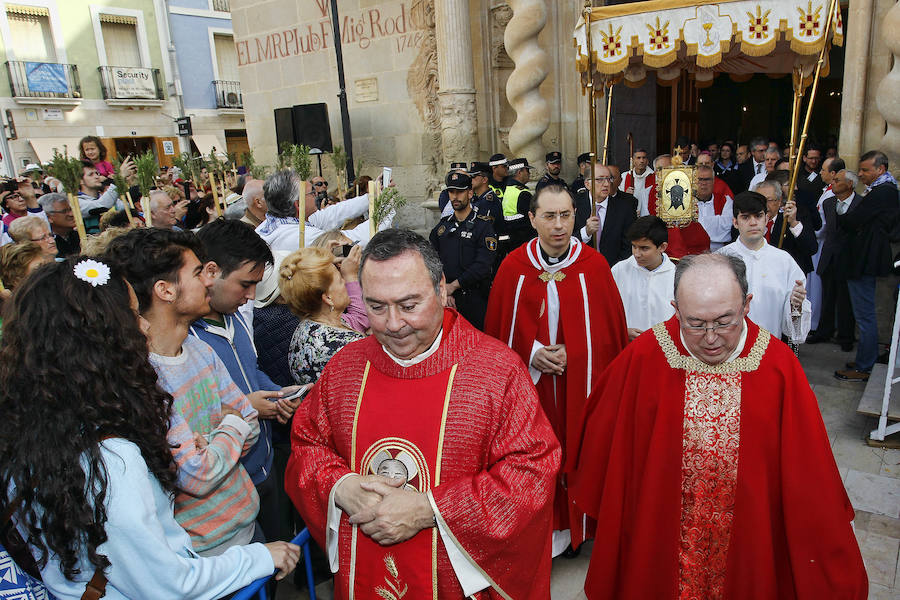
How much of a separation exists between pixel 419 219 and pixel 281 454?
7648 millimetres

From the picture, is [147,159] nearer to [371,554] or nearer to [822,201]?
[371,554]

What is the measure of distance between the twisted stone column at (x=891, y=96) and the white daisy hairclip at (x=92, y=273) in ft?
23.5

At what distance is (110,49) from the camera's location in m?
22.7

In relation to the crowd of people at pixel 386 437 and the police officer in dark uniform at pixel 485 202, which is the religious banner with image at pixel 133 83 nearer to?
the police officer in dark uniform at pixel 485 202

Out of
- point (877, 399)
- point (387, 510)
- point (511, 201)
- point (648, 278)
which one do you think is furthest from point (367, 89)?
point (387, 510)

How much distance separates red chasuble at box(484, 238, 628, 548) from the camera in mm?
3377

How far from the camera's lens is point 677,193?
5.11m

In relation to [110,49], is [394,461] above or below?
below

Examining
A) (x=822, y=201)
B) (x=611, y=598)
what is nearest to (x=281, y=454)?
(x=611, y=598)

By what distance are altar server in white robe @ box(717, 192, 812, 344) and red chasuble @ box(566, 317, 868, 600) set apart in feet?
6.19

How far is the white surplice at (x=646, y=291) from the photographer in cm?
394

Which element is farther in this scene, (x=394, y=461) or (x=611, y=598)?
(x=611, y=598)

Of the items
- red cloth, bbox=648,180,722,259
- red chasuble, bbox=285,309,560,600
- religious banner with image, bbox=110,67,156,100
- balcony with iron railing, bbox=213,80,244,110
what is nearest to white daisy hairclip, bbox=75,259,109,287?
red chasuble, bbox=285,309,560,600

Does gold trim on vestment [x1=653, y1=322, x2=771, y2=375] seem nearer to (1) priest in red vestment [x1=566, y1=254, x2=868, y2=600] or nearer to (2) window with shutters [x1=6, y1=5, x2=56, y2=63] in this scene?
(1) priest in red vestment [x1=566, y1=254, x2=868, y2=600]
